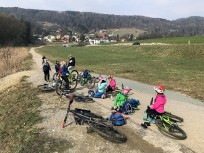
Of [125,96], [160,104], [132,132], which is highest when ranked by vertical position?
[160,104]

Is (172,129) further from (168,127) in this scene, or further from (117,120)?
(117,120)

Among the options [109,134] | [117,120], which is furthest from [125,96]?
[109,134]

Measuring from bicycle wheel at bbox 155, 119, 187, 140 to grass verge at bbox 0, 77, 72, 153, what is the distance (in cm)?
379

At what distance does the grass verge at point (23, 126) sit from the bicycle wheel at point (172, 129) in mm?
3787

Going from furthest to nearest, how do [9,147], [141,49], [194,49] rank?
[141,49], [194,49], [9,147]

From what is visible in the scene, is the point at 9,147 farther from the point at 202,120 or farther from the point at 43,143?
the point at 202,120

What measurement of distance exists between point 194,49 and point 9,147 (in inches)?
1659

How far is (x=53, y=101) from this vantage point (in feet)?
55.1

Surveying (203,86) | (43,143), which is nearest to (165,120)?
(43,143)

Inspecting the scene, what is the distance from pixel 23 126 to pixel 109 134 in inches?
185

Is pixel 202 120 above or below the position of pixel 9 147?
above

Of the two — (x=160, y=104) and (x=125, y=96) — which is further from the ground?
(x=160, y=104)

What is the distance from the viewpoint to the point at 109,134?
11.2m

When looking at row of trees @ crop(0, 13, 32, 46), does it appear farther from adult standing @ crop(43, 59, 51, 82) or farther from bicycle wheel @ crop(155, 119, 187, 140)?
bicycle wheel @ crop(155, 119, 187, 140)
